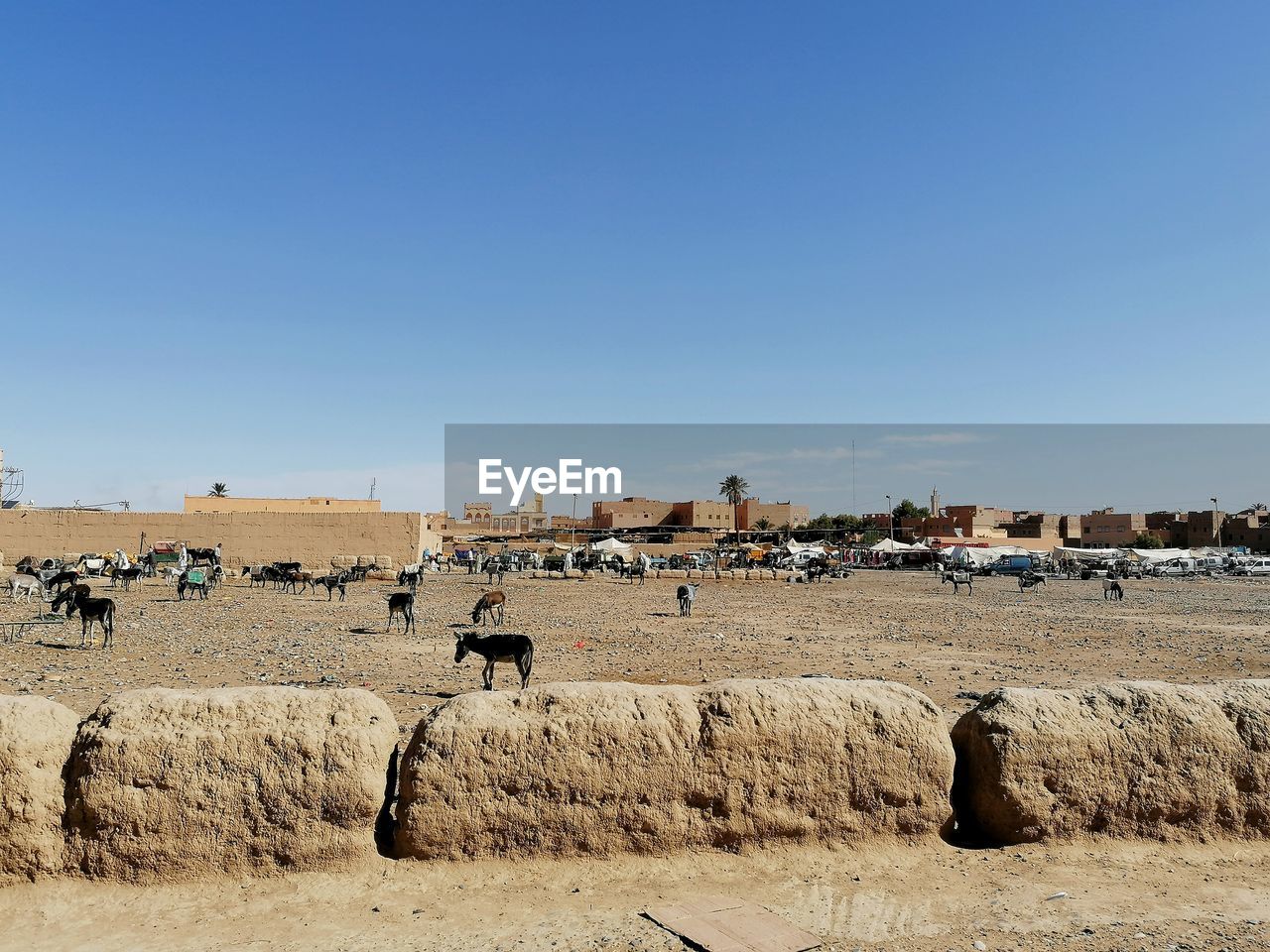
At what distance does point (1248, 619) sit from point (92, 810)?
2922 centimetres

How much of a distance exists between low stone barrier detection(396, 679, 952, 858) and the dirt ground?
0.16 m

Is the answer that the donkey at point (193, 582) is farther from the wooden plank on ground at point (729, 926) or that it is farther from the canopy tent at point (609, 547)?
the canopy tent at point (609, 547)

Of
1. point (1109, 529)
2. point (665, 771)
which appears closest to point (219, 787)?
point (665, 771)

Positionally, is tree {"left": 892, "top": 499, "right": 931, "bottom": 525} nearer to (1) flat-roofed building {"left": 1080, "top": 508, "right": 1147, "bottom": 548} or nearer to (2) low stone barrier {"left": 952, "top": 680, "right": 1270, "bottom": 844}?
(1) flat-roofed building {"left": 1080, "top": 508, "right": 1147, "bottom": 548}

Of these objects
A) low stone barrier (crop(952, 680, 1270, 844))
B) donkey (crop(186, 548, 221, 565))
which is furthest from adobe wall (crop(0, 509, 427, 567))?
low stone barrier (crop(952, 680, 1270, 844))

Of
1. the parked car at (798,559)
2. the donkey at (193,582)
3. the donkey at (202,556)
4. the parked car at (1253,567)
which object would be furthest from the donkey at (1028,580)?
the donkey at (202,556)

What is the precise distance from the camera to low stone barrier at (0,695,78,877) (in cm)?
463

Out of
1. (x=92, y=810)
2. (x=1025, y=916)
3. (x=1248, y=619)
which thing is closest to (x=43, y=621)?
(x=92, y=810)

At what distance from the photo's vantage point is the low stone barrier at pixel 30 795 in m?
4.63

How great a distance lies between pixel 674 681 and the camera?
12547mm

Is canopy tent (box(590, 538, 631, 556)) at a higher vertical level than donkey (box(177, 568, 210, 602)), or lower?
lower

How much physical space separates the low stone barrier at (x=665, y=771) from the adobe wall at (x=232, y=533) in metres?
40.0

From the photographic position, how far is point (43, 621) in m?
18.3

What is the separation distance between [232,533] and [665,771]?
139 ft
